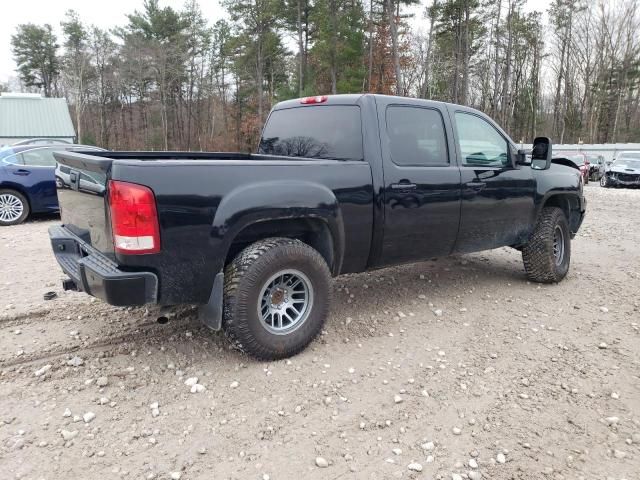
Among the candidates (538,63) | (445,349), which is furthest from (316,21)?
(445,349)

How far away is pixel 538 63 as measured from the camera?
1777 inches

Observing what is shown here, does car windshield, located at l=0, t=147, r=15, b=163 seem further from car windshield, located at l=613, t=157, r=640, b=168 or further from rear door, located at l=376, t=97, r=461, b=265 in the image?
car windshield, located at l=613, t=157, r=640, b=168

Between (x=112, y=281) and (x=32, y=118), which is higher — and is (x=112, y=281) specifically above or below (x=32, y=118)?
below

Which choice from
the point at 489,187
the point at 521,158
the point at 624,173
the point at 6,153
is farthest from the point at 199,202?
the point at 624,173

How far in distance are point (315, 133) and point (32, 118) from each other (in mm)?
23219

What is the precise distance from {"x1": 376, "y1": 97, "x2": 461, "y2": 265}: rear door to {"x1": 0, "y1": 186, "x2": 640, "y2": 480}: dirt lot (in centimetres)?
71

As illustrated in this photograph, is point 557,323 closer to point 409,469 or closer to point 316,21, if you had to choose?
point 409,469

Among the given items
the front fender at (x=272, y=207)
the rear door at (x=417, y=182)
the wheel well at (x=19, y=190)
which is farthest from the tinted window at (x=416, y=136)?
the wheel well at (x=19, y=190)

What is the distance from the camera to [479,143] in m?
4.78

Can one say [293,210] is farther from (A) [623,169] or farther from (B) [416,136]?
(A) [623,169]

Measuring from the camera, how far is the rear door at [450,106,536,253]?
4.54 meters

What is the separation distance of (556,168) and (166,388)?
15.8 ft

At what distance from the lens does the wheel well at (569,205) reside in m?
5.66

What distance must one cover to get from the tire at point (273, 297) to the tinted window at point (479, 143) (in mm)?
2000
